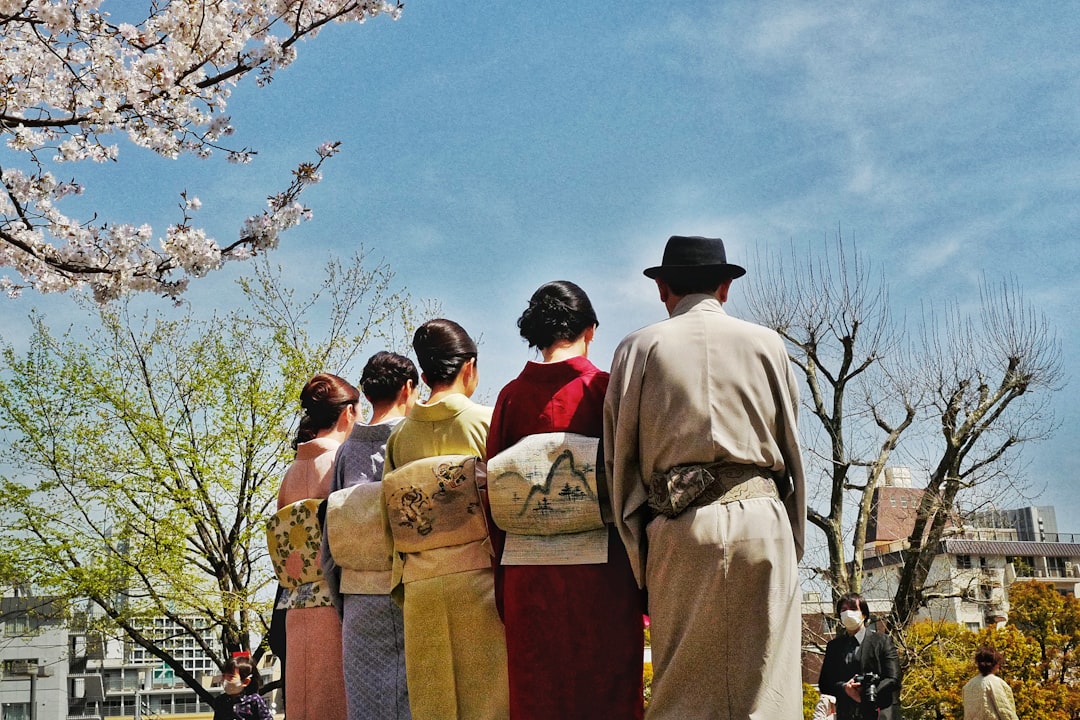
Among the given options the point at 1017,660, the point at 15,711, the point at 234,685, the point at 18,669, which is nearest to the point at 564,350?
the point at 234,685

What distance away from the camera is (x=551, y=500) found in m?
3.38

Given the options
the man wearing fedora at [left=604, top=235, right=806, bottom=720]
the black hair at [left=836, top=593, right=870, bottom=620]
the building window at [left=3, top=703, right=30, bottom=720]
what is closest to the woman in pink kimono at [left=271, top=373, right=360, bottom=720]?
the man wearing fedora at [left=604, top=235, right=806, bottom=720]

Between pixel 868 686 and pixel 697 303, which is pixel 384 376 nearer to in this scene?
pixel 697 303

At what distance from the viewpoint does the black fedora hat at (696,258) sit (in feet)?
11.0

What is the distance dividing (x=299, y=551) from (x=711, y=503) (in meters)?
2.41

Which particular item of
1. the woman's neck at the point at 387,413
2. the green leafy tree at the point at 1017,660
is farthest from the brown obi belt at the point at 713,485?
the green leafy tree at the point at 1017,660

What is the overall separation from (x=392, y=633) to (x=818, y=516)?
15606 millimetres

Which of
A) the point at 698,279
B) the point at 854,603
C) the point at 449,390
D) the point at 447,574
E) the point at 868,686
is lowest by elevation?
the point at 868,686

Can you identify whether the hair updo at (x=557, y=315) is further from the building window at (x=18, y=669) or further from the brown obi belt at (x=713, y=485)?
the building window at (x=18, y=669)

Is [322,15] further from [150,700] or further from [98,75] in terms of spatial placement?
[150,700]

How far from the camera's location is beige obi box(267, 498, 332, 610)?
467 cm

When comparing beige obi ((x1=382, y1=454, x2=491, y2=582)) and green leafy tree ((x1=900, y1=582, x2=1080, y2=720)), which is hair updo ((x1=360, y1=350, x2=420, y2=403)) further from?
green leafy tree ((x1=900, y1=582, x2=1080, y2=720))

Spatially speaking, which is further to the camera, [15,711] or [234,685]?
[15,711]

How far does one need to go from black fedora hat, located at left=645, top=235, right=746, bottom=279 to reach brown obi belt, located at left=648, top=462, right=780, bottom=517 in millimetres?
701
